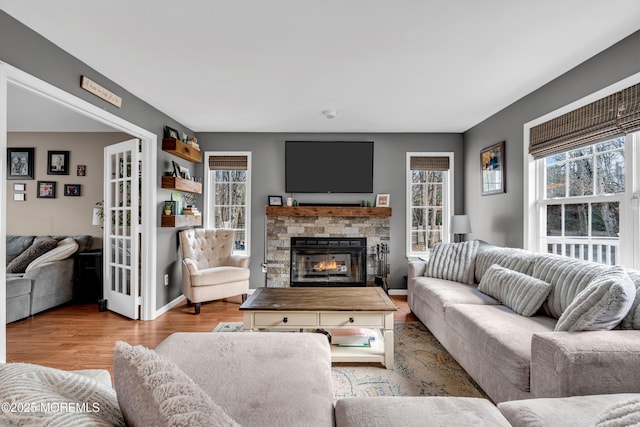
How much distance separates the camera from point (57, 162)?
4.38 meters

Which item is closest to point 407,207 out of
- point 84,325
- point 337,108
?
point 337,108

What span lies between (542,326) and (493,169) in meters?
2.26

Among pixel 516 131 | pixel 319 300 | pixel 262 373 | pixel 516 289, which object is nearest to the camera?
pixel 262 373

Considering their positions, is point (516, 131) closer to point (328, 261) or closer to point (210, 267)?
point (328, 261)

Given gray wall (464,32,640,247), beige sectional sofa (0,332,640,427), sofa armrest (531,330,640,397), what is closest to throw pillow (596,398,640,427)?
beige sectional sofa (0,332,640,427)

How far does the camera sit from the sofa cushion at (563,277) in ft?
6.56

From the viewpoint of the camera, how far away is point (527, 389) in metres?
1.60

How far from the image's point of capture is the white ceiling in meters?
1.83

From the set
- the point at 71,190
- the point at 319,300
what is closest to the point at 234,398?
the point at 319,300

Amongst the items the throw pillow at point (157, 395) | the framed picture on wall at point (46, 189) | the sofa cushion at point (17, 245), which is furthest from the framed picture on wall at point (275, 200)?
the throw pillow at point (157, 395)

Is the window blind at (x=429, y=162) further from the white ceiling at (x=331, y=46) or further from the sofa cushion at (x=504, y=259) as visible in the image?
the sofa cushion at (x=504, y=259)

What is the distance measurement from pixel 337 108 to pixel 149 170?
2.20m

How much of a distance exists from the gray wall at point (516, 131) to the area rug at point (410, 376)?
163 centimetres

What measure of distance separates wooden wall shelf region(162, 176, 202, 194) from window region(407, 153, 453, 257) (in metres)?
3.00
